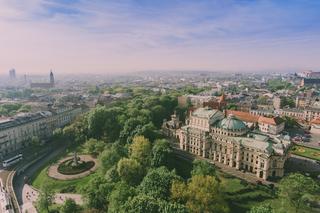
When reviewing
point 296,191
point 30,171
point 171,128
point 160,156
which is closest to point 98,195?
point 160,156

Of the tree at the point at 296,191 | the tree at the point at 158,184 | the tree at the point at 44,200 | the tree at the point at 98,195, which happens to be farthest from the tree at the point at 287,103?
the tree at the point at 44,200

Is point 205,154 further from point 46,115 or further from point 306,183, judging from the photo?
point 46,115

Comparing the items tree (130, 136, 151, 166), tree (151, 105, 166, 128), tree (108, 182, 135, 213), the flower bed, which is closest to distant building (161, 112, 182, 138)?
tree (151, 105, 166, 128)

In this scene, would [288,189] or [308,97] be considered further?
[308,97]

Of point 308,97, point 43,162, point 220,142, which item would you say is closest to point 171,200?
point 220,142

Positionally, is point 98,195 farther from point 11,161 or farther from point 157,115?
point 157,115

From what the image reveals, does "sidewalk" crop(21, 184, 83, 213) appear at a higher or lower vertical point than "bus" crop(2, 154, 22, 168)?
lower

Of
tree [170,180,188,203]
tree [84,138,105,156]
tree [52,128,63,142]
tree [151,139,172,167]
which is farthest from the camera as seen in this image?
tree [52,128,63,142]

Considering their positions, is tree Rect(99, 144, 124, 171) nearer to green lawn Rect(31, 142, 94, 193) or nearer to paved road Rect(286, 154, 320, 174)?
green lawn Rect(31, 142, 94, 193)
